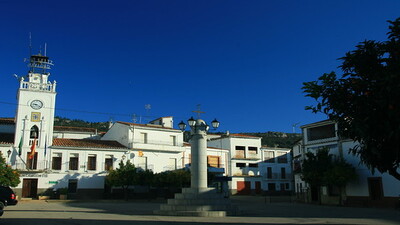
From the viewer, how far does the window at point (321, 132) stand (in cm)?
3525

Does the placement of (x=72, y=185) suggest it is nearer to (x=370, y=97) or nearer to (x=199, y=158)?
(x=199, y=158)

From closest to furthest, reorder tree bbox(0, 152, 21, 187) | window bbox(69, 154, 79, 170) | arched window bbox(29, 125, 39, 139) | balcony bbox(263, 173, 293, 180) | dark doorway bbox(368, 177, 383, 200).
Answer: dark doorway bbox(368, 177, 383, 200)
tree bbox(0, 152, 21, 187)
arched window bbox(29, 125, 39, 139)
window bbox(69, 154, 79, 170)
balcony bbox(263, 173, 293, 180)

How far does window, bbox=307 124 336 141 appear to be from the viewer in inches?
1388

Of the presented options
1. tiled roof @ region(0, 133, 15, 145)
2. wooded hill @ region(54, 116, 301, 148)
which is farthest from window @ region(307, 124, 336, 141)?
wooded hill @ region(54, 116, 301, 148)

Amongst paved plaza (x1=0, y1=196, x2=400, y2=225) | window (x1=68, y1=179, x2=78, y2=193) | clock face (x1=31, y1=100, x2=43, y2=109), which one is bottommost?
paved plaza (x1=0, y1=196, x2=400, y2=225)

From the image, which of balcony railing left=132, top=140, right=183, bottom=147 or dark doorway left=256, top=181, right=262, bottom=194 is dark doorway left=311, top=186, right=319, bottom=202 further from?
dark doorway left=256, top=181, right=262, bottom=194

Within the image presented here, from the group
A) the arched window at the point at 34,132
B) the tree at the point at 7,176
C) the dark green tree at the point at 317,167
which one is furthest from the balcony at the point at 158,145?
the dark green tree at the point at 317,167

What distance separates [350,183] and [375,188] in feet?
7.91

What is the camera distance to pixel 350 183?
32.8m

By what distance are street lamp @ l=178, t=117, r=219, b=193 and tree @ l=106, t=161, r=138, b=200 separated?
1861 cm

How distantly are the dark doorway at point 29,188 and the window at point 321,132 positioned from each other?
28546mm

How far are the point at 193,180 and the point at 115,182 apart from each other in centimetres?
1935

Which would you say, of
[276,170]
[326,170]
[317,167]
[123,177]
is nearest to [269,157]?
[276,170]

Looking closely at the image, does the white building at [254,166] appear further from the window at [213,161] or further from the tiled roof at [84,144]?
the tiled roof at [84,144]
